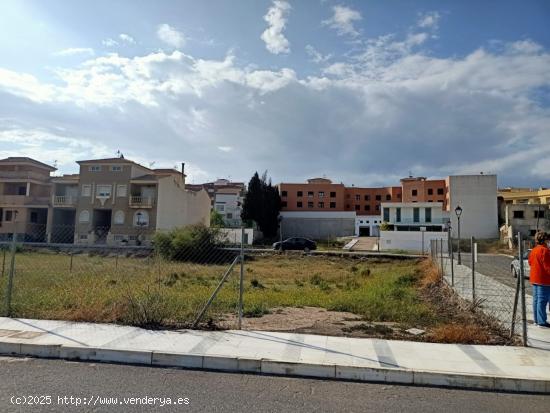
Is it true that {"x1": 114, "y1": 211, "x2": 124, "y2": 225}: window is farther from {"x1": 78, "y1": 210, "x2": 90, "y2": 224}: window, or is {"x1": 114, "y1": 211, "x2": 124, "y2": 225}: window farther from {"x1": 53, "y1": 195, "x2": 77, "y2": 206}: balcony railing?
{"x1": 53, "y1": 195, "x2": 77, "y2": 206}: balcony railing

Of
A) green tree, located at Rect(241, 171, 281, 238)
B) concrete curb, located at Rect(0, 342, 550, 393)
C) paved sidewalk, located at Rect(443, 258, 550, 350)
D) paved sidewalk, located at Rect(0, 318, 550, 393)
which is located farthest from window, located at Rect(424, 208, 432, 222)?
concrete curb, located at Rect(0, 342, 550, 393)

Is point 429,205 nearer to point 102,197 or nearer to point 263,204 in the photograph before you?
point 263,204

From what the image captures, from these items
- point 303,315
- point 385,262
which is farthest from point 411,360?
point 385,262

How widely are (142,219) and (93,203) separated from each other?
6.15 meters

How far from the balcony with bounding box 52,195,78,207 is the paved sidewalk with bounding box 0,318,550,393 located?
4647 cm

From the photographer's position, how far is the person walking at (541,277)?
793 cm

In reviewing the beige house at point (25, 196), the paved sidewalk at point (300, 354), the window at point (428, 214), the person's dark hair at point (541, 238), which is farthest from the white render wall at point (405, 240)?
the paved sidewalk at point (300, 354)

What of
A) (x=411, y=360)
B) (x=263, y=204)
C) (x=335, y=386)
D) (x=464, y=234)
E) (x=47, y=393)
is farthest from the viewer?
(x=263, y=204)

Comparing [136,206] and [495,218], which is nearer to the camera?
[136,206]

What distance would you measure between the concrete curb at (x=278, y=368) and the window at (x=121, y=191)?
4479 centimetres

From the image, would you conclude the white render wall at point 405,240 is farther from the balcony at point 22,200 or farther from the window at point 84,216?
the balcony at point 22,200

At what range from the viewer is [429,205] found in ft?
217

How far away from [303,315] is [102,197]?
44.6 meters

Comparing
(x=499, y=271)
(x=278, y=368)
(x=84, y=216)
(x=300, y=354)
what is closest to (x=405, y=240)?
(x=499, y=271)
